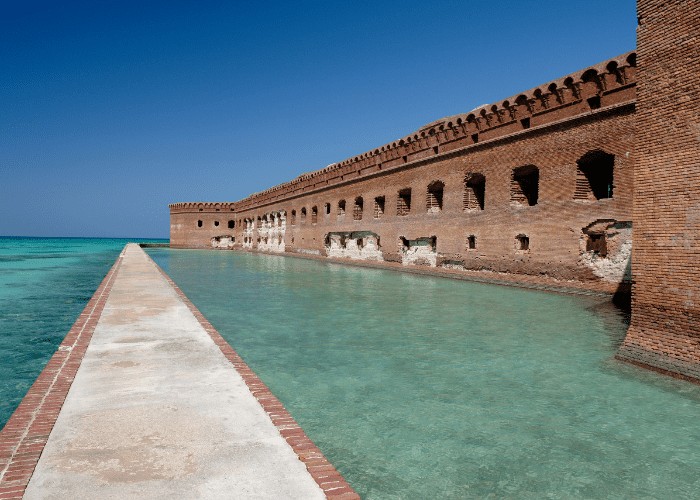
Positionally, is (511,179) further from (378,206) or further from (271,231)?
(271,231)

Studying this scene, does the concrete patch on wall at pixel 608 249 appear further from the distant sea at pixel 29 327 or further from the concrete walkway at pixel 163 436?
the distant sea at pixel 29 327

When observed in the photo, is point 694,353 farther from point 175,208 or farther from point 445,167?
point 175,208

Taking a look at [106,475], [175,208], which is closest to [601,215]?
[106,475]

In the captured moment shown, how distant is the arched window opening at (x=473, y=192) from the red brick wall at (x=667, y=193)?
8.79m

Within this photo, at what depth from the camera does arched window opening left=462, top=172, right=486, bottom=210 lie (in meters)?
13.8

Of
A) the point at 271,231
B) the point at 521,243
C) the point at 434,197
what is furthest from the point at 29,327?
the point at 271,231

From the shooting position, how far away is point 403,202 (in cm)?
1755

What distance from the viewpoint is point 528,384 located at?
162 inches

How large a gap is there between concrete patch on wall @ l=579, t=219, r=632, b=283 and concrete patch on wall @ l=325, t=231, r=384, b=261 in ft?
29.6

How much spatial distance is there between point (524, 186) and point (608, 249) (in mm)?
3388

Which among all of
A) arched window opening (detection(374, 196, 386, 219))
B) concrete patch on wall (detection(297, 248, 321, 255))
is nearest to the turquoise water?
arched window opening (detection(374, 196, 386, 219))

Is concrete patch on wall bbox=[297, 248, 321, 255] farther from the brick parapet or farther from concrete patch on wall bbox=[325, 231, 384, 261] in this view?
the brick parapet

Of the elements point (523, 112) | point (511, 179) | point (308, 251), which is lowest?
point (308, 251)

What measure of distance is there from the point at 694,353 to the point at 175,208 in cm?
4233
